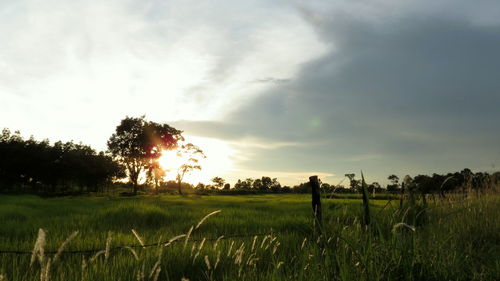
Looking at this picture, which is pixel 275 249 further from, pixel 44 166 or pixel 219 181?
pixel 219 181

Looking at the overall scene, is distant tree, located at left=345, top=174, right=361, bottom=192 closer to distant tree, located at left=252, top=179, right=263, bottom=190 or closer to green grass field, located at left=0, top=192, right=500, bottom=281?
green grass field, located at left=0, top=192, right=500, bottom=281

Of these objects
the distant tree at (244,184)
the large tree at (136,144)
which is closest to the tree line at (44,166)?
the large tree at (136,144)

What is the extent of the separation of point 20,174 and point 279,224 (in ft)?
262

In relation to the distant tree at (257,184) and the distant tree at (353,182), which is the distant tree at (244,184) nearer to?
the distant tree at (257,184)

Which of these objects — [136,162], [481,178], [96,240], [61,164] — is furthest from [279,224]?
[61,164]

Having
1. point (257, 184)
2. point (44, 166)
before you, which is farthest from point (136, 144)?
point (257, 184)

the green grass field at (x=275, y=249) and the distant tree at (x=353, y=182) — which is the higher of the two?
the distant tree at (x=353, y=182)

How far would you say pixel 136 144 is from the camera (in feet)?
251

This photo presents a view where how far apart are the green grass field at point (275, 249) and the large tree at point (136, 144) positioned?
61.5 m

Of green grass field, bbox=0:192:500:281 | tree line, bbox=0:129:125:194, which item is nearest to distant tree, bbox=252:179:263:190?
tree line, bbox=0:129:125:194

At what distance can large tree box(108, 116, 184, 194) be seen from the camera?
76.4 metres

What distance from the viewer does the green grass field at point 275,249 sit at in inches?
161

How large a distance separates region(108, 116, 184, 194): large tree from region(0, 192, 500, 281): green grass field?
61.5 meters

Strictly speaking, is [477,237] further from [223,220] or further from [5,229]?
[5,229]
